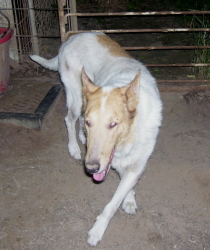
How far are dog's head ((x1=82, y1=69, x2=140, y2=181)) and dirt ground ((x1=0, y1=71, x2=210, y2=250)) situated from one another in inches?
34.7

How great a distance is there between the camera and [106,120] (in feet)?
8.68

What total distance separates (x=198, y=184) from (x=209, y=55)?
3354 millimetres

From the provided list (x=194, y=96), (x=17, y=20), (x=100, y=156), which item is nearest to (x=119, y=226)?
(x=100, y=156)

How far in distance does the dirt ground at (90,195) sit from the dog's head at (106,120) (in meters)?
0.88

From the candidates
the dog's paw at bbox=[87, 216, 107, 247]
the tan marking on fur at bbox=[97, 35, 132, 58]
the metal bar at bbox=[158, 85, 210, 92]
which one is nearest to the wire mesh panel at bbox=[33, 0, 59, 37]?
the metal bar at bbox=[158, 85, 210, 92]

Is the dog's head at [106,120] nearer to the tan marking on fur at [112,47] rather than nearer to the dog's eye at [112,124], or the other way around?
the dog's eye at [112,124]

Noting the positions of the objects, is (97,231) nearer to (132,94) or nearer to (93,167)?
(93,167)

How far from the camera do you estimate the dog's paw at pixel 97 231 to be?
3.16 m

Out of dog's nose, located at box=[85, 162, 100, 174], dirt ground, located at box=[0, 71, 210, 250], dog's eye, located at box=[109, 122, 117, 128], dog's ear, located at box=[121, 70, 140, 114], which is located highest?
dog's ear, located at box=[121, 70, 140, 114]

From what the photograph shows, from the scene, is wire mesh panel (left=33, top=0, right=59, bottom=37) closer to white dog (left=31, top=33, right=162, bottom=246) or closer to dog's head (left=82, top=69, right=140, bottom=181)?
white dog (left=31, top=33, right=162, bottom=246)

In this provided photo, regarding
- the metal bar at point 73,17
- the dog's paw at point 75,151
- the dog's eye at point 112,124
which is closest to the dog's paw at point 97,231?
the dog's eye at point 112,124

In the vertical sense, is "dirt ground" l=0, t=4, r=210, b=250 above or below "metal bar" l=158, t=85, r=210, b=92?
below

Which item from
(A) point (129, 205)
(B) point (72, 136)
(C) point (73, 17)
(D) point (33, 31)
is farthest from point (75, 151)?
(D) point (33, 31)

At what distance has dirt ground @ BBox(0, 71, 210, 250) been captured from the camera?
3.23 metres
